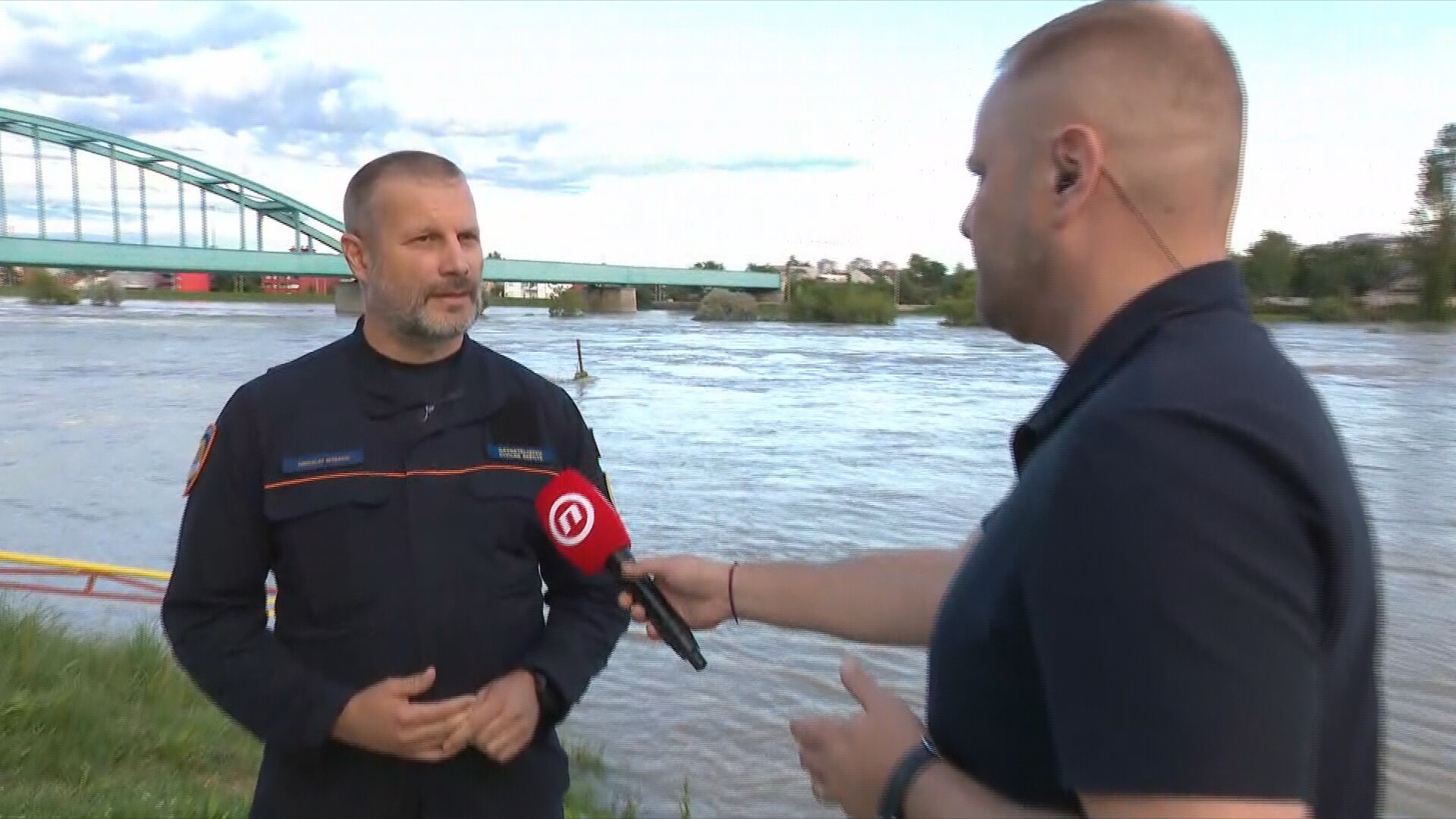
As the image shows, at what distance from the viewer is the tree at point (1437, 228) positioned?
225 ft

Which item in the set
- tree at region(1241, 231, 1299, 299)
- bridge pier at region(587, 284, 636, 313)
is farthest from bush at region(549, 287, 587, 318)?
tree at region(1241, 231, 1299, 299)

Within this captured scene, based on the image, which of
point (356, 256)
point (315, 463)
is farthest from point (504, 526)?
point (356, 256)

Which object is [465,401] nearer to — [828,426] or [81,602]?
[81,602]

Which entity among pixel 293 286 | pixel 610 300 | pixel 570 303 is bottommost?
pixel 570 303

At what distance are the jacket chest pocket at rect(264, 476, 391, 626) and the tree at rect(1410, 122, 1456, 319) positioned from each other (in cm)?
7710

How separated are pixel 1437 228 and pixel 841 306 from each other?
3572cm

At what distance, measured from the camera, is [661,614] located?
2182 millimetres

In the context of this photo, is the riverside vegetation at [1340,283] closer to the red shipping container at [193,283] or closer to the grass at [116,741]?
the red shipping container at [193,283]

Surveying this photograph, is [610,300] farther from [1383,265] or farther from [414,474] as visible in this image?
[414,474]

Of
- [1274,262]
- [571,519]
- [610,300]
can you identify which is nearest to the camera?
[571,519]

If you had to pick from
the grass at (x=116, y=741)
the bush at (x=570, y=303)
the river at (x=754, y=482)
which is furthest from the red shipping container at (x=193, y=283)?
the grass at (x=116, y=741)

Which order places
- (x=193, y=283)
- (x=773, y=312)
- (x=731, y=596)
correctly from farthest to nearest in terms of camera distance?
(x=193, y=283), (x=773, y=312), (x=731, y=596)

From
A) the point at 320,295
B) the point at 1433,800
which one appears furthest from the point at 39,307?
the point at 1433,800

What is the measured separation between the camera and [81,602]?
25.3ft
